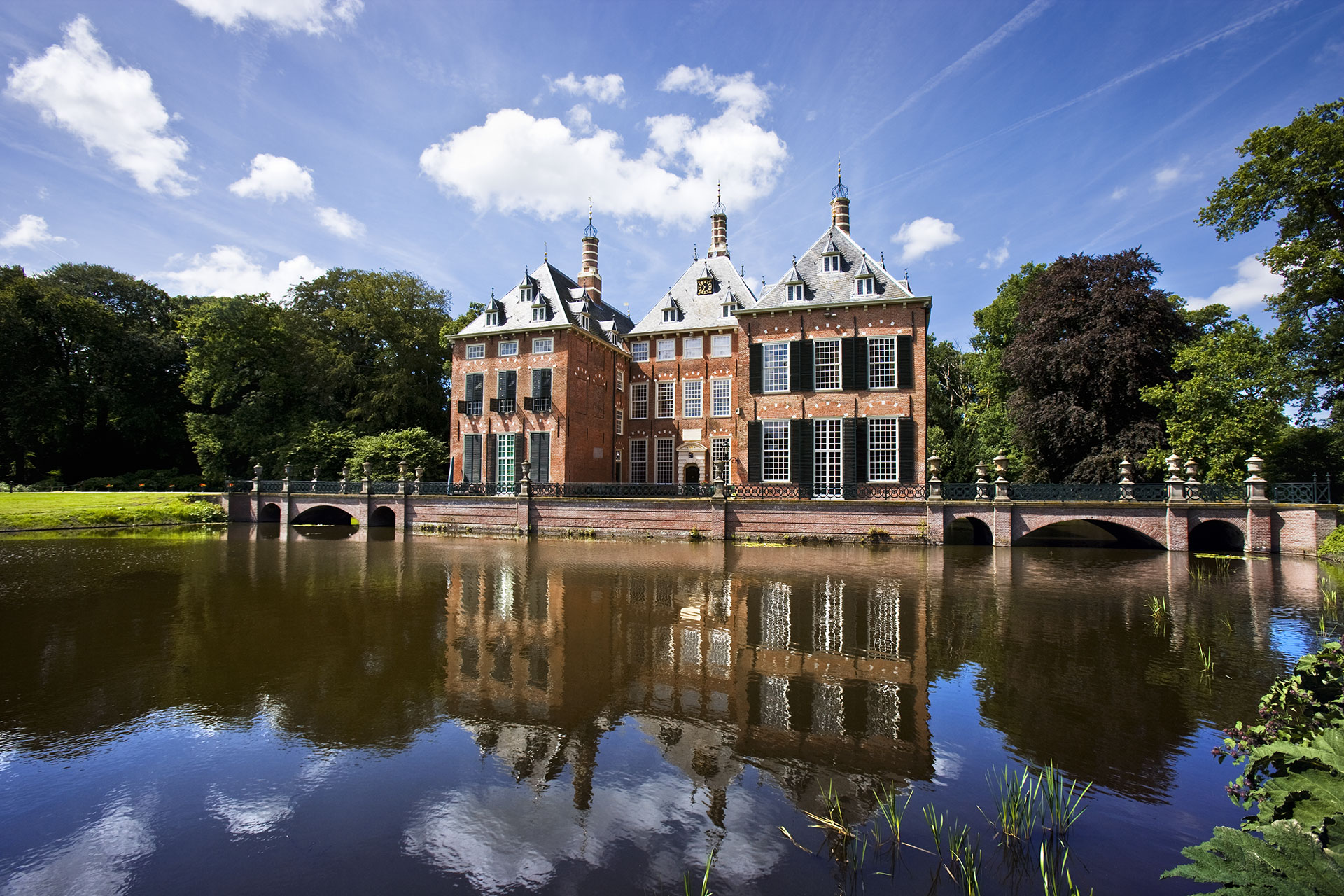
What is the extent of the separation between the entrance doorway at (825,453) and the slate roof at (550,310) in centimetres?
1181

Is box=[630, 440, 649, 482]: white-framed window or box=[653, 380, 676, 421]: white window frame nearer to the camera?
box=[653, 380, 676, 421]: white window frame

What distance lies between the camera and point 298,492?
1139 inches

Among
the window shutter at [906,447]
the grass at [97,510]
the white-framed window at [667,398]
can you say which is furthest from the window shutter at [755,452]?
the grass at [97,510]

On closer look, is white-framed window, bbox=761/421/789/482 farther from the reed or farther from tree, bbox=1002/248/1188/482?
the reed

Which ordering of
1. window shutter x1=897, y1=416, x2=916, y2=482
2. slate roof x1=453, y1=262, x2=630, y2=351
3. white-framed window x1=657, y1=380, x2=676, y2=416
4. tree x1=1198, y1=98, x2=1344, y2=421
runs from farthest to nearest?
white-framed window x1=657, y1=380, x2=676, y2=416, slate roof x1=453, y1=262, x2=630, y2=351, window shutter x1=897, y1=416, x2=916, y2=482, tree x1=1198, y1=98, x2=1344, y2=421

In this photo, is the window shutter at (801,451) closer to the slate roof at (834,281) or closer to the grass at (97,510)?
the slate roof at (834,281)

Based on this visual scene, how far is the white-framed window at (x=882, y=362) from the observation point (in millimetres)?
24688

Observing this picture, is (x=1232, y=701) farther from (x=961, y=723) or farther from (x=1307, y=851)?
(x=1307, y=851)

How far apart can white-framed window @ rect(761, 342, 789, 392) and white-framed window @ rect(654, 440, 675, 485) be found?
23.1 feet

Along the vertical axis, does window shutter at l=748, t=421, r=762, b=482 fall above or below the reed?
above

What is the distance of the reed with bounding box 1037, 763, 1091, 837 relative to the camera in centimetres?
404

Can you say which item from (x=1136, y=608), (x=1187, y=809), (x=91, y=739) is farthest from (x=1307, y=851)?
(x=1136, y=608)

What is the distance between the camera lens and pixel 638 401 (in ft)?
106

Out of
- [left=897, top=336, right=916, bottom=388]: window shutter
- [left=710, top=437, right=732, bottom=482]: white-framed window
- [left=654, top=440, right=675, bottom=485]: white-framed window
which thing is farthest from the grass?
[left=897, top=336, right=916, bottom=388]: window shutter
